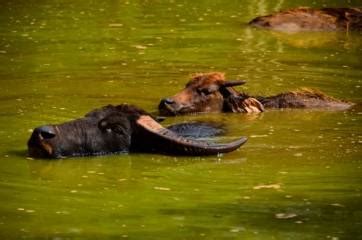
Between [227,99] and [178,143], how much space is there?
394 centimetres

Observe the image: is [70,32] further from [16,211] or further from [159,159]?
[16,211]

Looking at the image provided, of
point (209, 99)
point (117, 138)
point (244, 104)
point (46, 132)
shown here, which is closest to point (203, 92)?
point (209, 99)

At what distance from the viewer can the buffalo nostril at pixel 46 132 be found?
1215 cm

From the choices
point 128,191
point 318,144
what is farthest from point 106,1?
point 128,191

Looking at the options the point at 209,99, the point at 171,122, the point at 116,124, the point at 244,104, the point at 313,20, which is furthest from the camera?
the point at 313,20

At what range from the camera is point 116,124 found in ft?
41.3

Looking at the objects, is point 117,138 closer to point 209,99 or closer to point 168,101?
point 168,101

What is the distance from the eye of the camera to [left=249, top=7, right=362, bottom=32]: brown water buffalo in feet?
83.6

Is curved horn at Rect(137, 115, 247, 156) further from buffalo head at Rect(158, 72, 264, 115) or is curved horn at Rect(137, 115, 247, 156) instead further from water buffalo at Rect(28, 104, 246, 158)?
buffalo head at Rect(158, 72, 264, 115)

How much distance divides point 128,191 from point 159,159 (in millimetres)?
1528

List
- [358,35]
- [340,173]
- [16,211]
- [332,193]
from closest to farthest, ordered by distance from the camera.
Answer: [16,211] → [332,193] → [340,173] → [358,35]

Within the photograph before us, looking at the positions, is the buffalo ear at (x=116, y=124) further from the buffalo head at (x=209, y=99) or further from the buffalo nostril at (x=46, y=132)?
the buffalo head at (x=209, y=99)

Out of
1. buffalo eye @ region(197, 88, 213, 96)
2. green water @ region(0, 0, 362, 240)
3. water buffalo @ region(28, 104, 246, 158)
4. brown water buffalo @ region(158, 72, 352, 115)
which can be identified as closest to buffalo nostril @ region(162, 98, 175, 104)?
brown water buffalo @ region(158, 72, 352, 115)

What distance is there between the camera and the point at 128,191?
1105 centimetres
